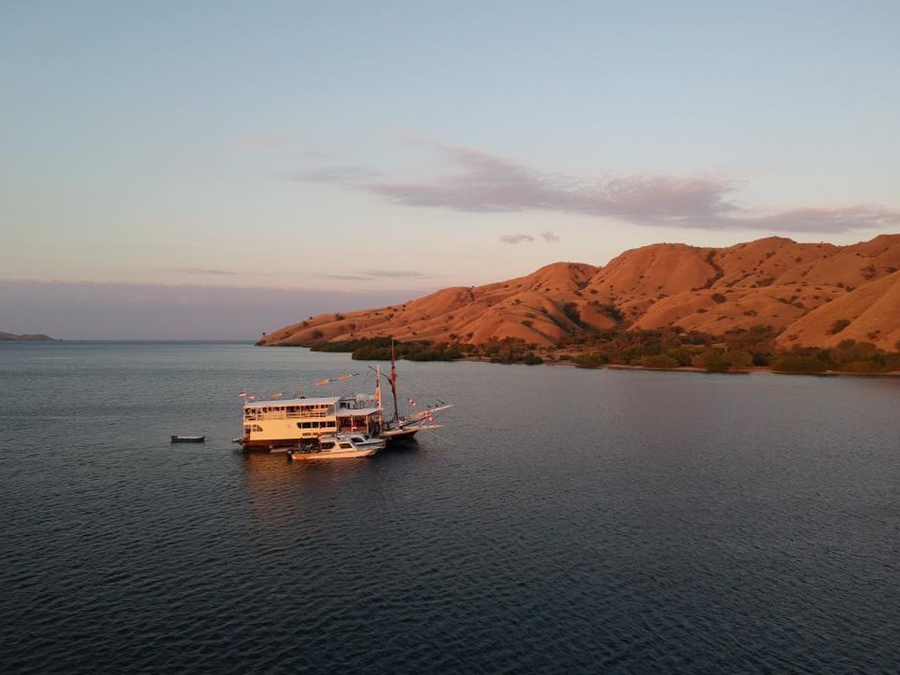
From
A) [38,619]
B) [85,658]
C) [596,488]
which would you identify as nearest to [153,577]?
[38,619]

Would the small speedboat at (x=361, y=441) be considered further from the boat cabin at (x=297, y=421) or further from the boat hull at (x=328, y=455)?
the boat cabin at (x=297, y=421)

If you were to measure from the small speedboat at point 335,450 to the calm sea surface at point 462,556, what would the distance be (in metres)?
2.57

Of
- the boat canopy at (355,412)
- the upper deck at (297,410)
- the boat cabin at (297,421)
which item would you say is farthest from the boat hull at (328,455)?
the upper deck at (297,410)

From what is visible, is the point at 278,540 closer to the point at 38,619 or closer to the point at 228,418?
the point at 38,619

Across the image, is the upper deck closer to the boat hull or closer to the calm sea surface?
the calm sea surface

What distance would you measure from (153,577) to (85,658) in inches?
429

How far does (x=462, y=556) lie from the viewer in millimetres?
52188

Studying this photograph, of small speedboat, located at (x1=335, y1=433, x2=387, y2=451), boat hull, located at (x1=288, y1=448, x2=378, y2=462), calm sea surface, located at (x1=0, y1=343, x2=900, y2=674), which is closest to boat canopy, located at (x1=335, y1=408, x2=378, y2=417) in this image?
small speedboat, located at (x1=335, y1=433, x2=387, y2=451)

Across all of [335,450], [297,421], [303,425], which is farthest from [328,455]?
[297,421]

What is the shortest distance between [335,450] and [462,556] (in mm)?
46227

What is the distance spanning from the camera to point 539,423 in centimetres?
11769

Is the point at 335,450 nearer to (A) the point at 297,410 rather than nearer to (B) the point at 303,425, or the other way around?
(B) the point at 303,425

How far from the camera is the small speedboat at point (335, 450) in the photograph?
9356cm

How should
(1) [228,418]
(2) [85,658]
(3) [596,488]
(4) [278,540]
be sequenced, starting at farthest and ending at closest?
(1) [228,418] < (3) [596,488] < (4) [278,540] < (2) [85,658]
